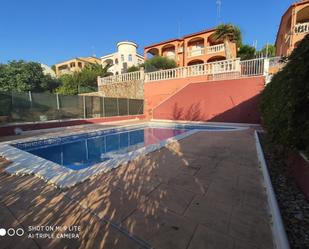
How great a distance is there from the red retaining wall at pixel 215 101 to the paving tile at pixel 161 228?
10956mm

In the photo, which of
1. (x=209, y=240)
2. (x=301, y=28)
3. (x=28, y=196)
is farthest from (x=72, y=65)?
(x=209, y=240)

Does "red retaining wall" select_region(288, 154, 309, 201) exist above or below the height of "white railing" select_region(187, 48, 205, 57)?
below

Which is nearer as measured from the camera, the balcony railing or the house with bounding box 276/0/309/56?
the house with bounding box 276/0/309/56

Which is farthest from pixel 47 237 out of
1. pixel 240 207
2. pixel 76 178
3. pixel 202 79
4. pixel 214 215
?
pixel 202 79

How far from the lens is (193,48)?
24.1 m

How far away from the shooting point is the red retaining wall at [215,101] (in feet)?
36.3

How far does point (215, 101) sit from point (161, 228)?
464 inches

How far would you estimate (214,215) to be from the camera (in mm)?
2295

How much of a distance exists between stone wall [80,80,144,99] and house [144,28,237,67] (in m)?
Result: 10.5

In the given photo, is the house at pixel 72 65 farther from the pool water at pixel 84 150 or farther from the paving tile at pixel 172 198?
the paving tile at pixel 172 198

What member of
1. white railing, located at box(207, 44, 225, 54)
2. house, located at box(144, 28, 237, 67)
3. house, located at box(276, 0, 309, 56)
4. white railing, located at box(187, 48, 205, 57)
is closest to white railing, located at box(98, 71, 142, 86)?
house, located at box(144, 28, 237, 67)

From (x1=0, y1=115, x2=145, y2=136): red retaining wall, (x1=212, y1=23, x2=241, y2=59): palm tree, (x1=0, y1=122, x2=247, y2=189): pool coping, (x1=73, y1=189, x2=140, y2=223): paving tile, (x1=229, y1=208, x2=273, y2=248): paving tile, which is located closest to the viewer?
(x1=229, y1=208, x2=273, y2=248): paving tile

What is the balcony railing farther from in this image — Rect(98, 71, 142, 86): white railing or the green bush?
the green bush

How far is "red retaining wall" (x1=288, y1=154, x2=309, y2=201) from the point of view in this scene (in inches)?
107
